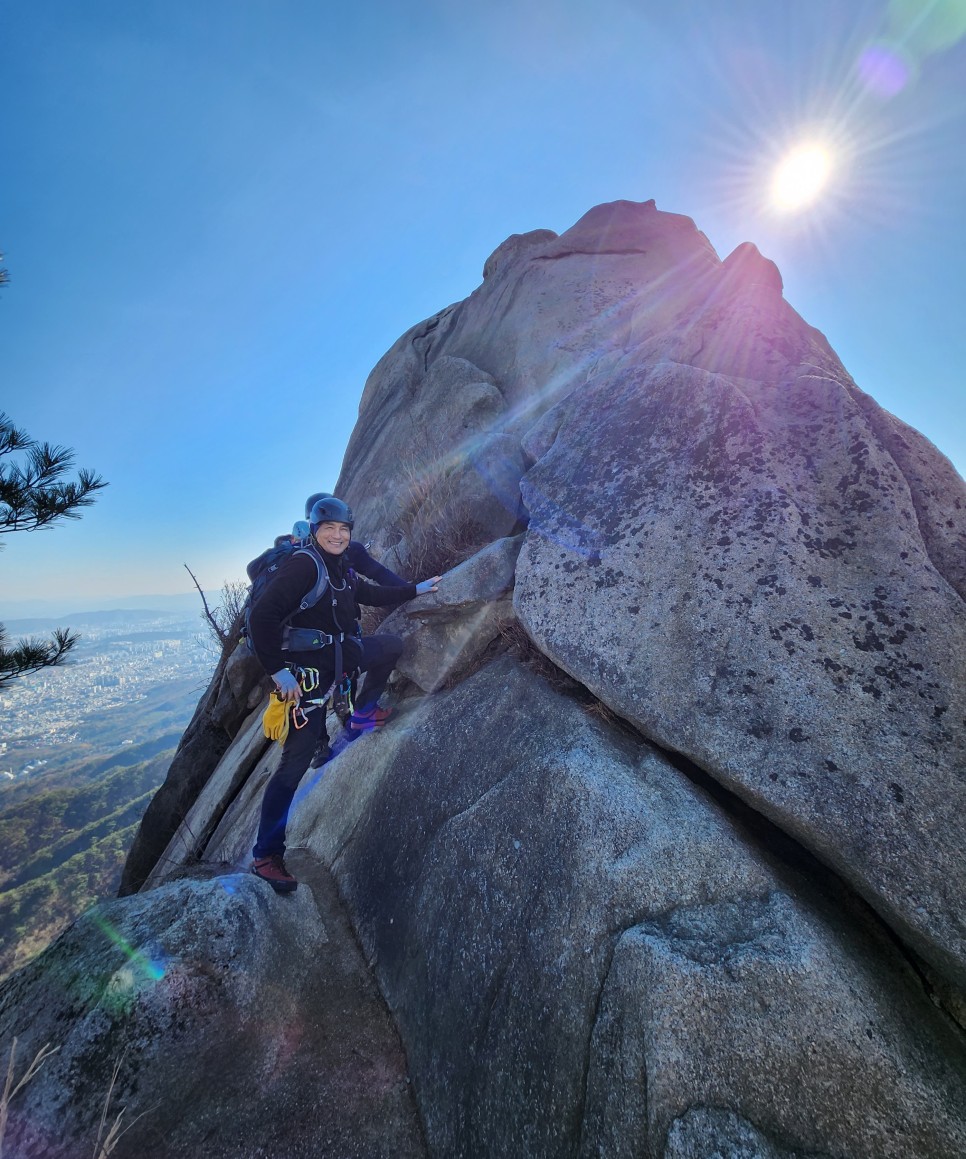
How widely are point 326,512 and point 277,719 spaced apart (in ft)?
8.29

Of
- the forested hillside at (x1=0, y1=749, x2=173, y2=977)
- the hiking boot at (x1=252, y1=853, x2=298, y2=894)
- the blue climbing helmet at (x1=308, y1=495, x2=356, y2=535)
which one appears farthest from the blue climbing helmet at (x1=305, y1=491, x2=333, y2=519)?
the forested hillside at (x1=0, y1=749, x2=173, y2=977)

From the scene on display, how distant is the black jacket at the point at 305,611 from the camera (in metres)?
5.56

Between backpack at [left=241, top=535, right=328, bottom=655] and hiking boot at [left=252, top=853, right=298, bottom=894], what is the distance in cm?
231

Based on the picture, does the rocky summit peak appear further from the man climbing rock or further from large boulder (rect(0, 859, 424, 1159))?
the man climbing rock

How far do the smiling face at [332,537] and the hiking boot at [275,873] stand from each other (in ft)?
11.7

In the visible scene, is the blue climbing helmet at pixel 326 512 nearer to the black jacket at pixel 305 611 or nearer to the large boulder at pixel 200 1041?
the black jacket at pixel 305 611

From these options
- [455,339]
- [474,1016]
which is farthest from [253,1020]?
[455,339]

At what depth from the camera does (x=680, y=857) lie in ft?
11.6

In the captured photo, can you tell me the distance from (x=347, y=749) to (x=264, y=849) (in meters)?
1.49

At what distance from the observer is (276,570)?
5.77 metres

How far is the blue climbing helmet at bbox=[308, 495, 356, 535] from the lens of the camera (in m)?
6.07

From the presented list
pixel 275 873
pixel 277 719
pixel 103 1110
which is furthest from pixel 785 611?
pixel 103 1110

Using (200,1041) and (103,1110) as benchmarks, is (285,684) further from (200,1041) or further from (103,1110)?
(103,1110)

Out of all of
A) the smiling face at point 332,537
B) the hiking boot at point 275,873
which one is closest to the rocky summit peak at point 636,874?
the hiking boot at point 275,873
